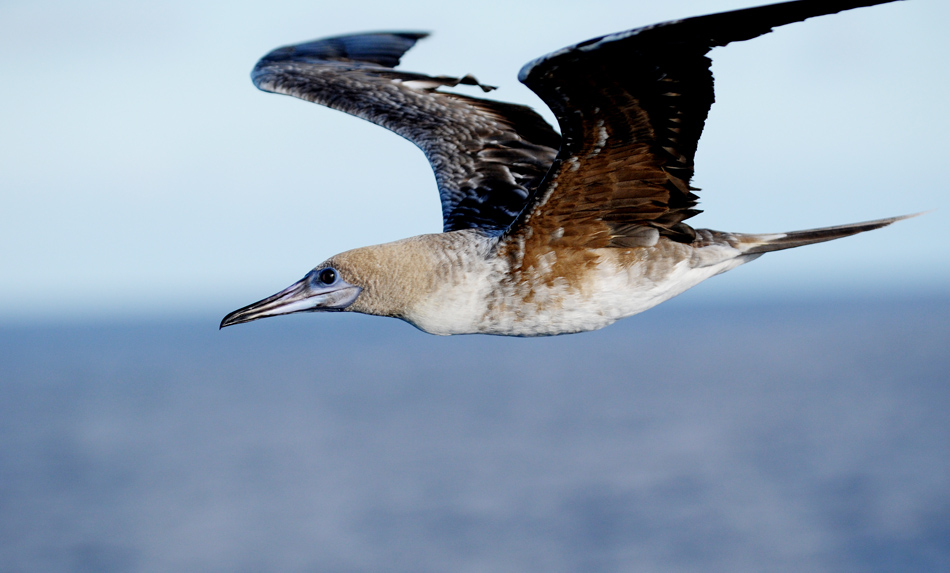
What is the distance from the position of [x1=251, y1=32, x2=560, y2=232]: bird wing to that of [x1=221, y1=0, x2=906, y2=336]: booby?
346 mm

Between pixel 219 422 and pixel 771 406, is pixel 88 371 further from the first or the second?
pixel 771 406

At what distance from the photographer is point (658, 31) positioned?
17.8 ft

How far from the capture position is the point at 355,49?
12328mm

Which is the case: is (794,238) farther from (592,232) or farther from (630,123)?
(630,123)

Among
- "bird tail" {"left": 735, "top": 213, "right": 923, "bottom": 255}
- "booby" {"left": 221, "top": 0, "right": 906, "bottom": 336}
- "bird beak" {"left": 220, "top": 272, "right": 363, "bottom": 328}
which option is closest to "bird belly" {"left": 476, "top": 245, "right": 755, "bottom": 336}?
"booby" {"left": 221, "top": 0, "right": 906, "bottom": 336}

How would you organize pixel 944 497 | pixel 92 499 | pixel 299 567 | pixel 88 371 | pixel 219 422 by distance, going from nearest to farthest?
pixel 299 567
pixel 944 497
pixel 92 499
pixel 219 422
pixel 88 371

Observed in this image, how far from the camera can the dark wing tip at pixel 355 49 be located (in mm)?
12031

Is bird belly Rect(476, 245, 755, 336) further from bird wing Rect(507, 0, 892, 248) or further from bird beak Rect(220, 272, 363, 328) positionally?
bird beak Rect(220, 272, 363, 328)

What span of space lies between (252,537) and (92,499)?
20814mm

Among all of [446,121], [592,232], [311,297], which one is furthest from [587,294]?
[446,121]

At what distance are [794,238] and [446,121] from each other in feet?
14.8

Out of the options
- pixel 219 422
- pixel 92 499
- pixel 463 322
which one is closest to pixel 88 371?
pixel 219 422

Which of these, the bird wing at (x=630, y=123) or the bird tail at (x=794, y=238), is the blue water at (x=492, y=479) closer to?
the bird tail at (x=794, y=238)

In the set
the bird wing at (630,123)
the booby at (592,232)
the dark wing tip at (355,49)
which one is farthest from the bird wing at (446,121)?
the bird wing at (630,123)
